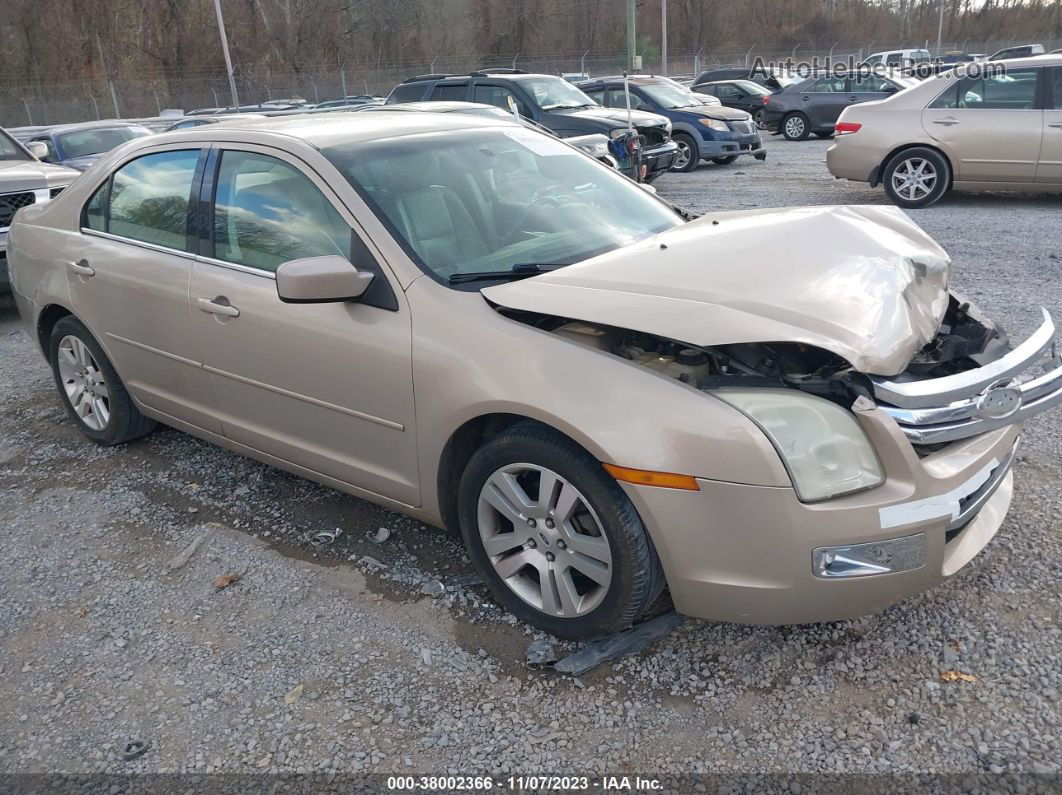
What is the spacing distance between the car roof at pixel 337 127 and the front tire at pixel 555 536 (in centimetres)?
154

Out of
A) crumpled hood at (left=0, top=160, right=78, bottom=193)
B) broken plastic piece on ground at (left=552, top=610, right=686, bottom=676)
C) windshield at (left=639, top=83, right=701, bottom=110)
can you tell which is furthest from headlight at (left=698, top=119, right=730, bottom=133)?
broken plastic piece on ground at (left=552, top=610, right=686, bottom=676)

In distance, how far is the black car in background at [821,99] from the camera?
17.3 meters

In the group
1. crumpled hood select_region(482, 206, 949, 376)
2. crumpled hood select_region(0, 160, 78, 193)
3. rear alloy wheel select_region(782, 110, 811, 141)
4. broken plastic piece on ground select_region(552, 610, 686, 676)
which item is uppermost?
crumpled hood select_region(0, 160, 78, 193)

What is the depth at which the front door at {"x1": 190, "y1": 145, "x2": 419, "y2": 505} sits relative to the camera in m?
3.07

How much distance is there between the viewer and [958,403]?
8.17 feet

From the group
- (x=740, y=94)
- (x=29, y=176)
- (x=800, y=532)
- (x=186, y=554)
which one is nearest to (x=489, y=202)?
(x=800, y=532)

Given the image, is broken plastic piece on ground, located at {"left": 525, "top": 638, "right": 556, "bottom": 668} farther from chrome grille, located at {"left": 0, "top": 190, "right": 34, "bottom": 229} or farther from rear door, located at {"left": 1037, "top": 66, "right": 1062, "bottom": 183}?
rear door, located at {"left": 1037, "top": 66, "right": 1062, "bottom": 183}

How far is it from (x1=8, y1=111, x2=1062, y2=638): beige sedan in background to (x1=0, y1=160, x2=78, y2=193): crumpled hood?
14.0ft

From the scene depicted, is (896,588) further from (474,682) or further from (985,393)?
(474,682)

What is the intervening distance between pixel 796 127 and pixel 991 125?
32.2ft

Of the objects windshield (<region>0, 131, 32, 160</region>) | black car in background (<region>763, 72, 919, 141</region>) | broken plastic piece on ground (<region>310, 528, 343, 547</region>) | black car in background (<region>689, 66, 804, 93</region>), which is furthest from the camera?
black car in background (<region>689, 66, 804, 93</region>)

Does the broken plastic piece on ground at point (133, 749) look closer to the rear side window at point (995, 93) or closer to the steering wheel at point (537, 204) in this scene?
the steering wheel at point (537, 204)

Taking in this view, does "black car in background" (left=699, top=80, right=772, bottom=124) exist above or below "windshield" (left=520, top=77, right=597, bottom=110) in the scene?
below

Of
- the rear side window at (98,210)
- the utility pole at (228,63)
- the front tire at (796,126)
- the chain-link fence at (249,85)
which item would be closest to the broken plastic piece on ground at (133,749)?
the rear side window at (98,210)
